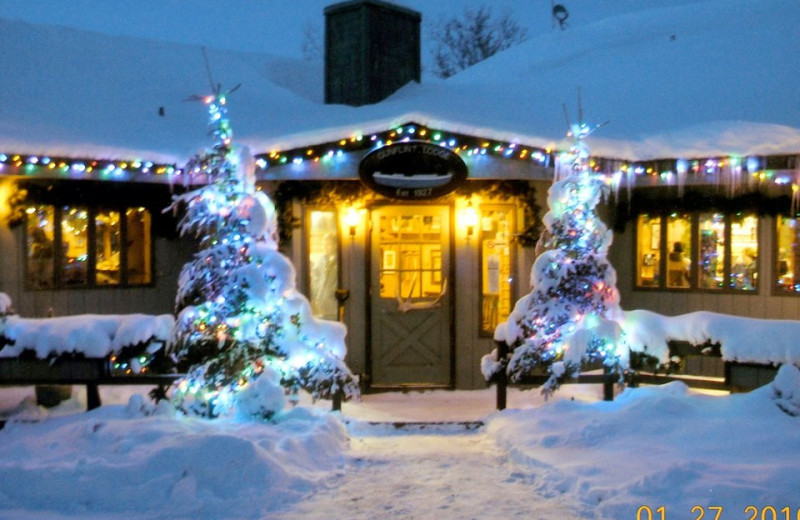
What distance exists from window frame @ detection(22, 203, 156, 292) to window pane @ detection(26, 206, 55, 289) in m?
0.03

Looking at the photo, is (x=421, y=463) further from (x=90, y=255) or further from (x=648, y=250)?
(x=90, y=255)

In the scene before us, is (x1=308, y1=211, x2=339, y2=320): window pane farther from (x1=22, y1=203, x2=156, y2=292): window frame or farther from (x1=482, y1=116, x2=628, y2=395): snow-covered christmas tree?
(x1=482, y1=116, x2=628, y2=395): snow-covered christmas tree

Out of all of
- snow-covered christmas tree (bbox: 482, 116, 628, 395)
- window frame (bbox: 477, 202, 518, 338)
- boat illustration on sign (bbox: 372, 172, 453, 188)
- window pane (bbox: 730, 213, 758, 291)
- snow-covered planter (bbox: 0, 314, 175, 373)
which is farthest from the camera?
window pane (bbox: 730, 213, 758, 291)

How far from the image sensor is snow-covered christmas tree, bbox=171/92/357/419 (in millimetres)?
7879

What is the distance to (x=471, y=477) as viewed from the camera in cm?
677

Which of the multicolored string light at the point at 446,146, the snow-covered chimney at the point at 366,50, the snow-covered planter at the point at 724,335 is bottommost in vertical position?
the snow-covered planter at the point at 724,335

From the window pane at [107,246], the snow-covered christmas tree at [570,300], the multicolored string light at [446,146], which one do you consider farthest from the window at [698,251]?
the window pane at [107,246]

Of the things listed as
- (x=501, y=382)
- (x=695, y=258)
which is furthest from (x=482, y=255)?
(x=695, y=258)

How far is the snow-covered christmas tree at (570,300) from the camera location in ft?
28.5

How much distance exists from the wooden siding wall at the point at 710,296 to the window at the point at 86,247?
6533mm

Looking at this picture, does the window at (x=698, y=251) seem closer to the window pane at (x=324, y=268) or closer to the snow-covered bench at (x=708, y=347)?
the snow-covered bench at (x=708, y=347)

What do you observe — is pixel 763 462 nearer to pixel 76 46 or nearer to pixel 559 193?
pixel 559 193

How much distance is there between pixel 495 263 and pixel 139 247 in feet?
15.8

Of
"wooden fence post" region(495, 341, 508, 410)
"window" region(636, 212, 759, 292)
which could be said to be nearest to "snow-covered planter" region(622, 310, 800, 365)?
"wooden fence post" region(495, 341, 508, 410)
